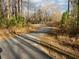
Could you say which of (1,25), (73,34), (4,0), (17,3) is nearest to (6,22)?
(1,25)

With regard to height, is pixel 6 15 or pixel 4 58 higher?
pixel 6 15

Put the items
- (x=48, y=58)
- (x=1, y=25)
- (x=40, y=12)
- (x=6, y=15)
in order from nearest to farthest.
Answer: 1. (x=48, y=58)
2. (x=1, y=25)
3. (x=6, y=15)
4. (x=40, y=12)

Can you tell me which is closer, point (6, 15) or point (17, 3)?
point (6, 15)

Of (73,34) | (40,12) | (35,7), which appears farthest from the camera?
(35,7)

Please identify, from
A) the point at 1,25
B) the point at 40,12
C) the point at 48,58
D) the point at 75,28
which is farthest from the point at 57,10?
the point at 48,58

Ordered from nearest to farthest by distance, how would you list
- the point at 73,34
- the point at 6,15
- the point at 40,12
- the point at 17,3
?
the point at 73,34 → the point at 6,15 → the point at 17,3 → the point at 40,12

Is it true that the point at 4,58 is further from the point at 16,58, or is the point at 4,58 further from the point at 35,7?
the point at 35,7

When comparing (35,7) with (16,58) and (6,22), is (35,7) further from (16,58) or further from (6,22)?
(16,58)

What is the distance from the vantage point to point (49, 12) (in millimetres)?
96000

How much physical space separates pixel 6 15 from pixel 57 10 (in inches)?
2106

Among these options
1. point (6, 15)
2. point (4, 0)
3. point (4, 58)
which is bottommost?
point (4, 58)

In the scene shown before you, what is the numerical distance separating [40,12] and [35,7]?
7.49m

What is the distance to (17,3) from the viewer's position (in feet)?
149

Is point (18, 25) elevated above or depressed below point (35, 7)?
below
